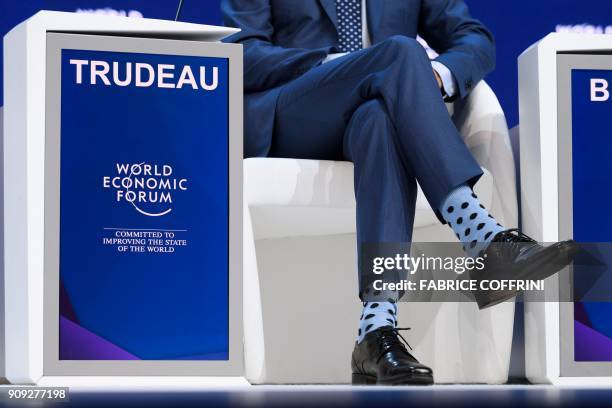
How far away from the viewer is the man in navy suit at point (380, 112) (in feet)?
5.96

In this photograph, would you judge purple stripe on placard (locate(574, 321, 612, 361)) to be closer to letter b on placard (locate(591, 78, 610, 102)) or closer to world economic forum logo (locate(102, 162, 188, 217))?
letter b on placard (locate(591, 78, 610, 102))

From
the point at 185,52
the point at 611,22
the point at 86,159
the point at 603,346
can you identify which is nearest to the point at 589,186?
the point at 603,346

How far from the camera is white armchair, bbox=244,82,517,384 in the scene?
2062 millimetres

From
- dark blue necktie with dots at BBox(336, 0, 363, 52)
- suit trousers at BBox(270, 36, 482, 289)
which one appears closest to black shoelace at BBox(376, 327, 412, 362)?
suit trousers at BBox(270, 36, 482, 289)

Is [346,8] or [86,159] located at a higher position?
[346,8]

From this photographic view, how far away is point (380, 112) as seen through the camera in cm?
193

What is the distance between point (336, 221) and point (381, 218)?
0.23 metres

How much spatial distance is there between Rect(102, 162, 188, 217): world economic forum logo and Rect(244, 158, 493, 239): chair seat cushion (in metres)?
0.32

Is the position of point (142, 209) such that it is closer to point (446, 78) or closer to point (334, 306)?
point (334, 306)

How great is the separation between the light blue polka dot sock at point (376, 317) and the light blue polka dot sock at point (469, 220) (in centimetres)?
16

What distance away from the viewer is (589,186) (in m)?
1.97

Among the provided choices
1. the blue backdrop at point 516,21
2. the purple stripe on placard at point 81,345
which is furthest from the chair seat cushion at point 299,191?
the blue backdrop at point 516,21

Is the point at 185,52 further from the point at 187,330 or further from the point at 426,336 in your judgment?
the point at 426,336

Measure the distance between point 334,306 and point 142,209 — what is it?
0.53 m
